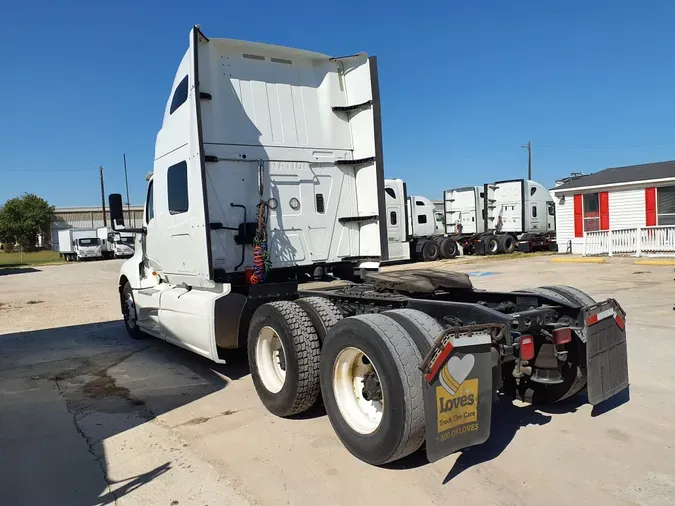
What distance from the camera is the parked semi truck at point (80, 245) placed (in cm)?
4041

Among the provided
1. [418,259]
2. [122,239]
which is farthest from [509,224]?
[122,239]

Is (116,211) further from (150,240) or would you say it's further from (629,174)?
(629,174)

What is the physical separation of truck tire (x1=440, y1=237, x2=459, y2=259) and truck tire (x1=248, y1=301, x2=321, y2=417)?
851 inches

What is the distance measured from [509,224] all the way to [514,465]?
2623 centimetres

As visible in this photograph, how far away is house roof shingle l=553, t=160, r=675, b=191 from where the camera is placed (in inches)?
863

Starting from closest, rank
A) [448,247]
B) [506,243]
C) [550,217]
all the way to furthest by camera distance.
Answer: [448,247], [506,243], [550,217]

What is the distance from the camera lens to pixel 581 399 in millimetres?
5125

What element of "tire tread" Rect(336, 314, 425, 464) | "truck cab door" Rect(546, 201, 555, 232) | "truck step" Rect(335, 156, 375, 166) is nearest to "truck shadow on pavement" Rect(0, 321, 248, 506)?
"tire tread" Rect(336, 314, 425, 464)

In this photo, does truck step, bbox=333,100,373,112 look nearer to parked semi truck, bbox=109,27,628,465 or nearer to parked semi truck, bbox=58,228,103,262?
parked semi truck, bbox=109,27,628,465

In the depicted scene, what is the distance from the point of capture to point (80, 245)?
4022cm

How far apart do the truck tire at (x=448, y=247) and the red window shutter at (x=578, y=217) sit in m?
5.63

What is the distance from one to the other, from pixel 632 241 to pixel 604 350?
19.1m

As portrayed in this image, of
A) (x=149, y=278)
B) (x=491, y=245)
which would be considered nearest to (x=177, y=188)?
(x=149, y=278)

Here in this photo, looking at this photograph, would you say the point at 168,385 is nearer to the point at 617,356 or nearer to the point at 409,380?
the point at 409,380
